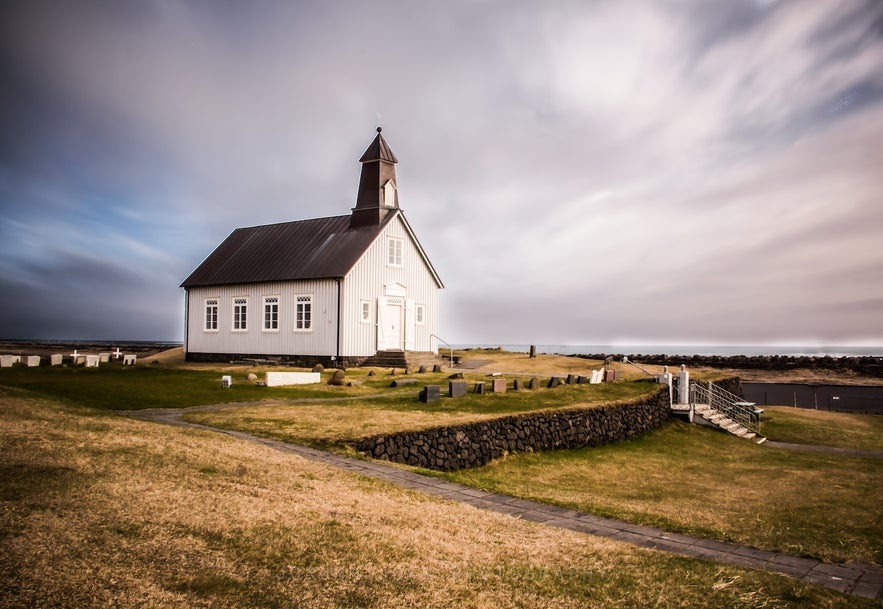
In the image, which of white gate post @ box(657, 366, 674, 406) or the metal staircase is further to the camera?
white gate post @ box(657, 366, 674, 406)

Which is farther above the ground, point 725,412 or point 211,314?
point 211,314

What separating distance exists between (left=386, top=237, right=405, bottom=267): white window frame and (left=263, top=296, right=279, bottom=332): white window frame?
6662mm

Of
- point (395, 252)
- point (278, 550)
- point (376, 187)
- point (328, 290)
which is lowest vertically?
point (278, 550)

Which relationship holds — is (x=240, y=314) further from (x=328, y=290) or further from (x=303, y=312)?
(x=328, y=290)

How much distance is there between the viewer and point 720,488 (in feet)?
49.8

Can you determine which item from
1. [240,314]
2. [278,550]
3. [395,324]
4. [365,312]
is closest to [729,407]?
[395,324]

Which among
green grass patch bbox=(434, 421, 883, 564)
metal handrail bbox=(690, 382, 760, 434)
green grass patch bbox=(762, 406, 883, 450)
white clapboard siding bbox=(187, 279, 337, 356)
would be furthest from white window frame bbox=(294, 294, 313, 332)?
green grass patch bbox=(762, 406, 883, 450)

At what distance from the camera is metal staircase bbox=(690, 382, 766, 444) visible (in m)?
25.4

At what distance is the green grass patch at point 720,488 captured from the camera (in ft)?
32.1

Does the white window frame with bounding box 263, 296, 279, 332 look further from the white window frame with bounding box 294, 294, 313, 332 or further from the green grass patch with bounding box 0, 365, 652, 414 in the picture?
the green grass patch with bounding box 0, 365, 652, 414

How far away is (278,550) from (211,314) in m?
33.9

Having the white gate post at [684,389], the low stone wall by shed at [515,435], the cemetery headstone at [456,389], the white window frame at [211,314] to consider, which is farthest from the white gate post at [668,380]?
the white window frame at [211,314]

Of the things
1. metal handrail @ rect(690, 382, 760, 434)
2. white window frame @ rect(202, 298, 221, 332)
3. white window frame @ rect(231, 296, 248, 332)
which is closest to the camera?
metal handrail @ rect(690, 382, 760, 434)

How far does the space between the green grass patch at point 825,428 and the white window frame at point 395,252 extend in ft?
65.3
